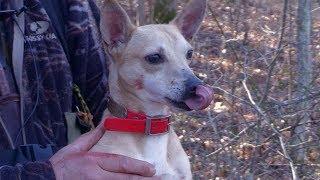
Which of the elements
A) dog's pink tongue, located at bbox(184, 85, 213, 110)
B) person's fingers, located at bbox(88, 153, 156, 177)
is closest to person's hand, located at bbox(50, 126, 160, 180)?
person's fingers, located at bbox(88, 153, 156, 177)

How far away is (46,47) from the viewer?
2547mm

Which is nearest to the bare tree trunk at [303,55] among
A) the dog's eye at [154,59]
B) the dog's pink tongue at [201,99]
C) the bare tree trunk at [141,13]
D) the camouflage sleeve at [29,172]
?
the bare tree trunk at [141,13]

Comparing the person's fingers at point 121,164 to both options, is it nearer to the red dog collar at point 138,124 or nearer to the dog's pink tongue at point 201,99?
the red dog collar at point 138,124

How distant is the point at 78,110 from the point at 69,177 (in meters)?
0.41

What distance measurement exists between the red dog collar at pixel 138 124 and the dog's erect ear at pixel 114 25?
33 cm

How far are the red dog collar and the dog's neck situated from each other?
43 mm

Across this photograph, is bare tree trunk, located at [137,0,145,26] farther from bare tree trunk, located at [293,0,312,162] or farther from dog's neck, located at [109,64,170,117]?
dog's neck, located at [109,64,170,117]

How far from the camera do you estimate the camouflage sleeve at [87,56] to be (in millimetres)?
2662

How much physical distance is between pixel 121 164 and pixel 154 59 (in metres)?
0.58

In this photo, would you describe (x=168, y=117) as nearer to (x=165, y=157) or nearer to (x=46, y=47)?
(x=165, y=157)

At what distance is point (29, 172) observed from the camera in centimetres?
232

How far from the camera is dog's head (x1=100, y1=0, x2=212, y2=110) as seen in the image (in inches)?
105

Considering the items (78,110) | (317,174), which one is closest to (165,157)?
(78,110)

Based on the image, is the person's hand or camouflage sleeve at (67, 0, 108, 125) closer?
the person's hand
